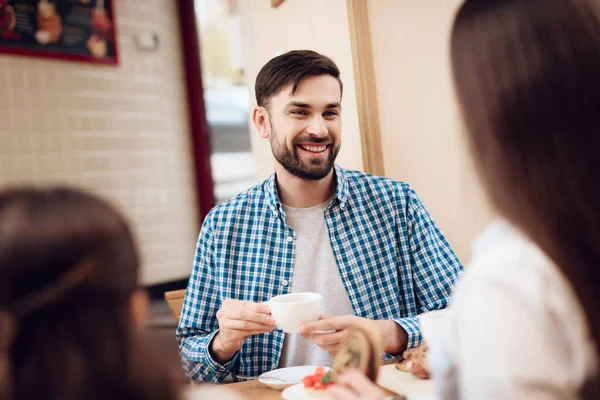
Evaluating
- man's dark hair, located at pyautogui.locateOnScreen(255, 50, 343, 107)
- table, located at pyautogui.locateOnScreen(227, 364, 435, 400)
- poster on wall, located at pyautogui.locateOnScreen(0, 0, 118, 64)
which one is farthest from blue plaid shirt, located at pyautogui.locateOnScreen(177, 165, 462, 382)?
poster on wall, located at pyautogui.locateOnScreen(0, 0, 118, 64)

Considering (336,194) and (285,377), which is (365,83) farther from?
(285,377)

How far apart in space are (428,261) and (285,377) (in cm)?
71

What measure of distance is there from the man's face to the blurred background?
22 cm

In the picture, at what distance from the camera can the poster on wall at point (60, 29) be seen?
3.10m

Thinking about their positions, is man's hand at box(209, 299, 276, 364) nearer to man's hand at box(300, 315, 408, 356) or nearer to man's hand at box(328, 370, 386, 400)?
man's hand at box(300, 315, 408, 356)

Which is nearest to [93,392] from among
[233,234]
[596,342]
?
[596,342]

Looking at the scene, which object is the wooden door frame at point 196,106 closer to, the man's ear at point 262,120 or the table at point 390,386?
the man's ear at point 262,120

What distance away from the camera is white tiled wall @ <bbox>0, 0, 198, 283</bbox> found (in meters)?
3.13

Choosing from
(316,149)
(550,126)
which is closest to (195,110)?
(316,149)

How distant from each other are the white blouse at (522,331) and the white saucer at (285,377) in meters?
0.62

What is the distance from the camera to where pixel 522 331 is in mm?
620

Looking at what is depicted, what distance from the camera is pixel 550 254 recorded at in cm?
68

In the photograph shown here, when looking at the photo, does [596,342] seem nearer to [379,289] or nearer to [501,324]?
[501,324]

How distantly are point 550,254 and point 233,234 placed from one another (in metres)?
1.32
